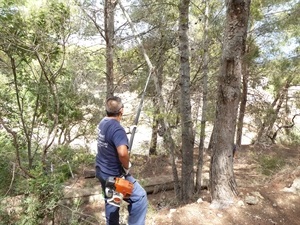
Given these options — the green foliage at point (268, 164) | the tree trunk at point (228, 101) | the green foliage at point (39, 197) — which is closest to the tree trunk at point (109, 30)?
the tree trunk at point (228, 101)

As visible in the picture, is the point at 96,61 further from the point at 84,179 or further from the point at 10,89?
the point at 84,179

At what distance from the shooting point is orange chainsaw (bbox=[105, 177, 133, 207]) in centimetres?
300

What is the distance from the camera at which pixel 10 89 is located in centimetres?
598

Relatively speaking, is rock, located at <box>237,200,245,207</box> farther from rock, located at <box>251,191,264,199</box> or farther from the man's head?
the man's head

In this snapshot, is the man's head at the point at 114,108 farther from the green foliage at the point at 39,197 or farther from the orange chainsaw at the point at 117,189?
the green foliage at the point at 39,197

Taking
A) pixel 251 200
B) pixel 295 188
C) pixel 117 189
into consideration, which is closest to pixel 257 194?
pixel 251 200

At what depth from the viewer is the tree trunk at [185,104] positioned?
618 centimetres

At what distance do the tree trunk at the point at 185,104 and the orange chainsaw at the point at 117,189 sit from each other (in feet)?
9.40

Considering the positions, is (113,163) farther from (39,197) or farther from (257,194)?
(257,194)

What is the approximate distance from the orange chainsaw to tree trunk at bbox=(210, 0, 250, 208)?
1.43 meters

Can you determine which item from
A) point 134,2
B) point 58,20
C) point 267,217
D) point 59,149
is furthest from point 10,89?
point 267,217

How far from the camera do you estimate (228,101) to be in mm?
3816

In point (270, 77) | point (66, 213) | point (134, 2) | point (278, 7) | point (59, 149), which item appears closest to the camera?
point (66, 213)

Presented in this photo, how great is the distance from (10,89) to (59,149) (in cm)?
172
